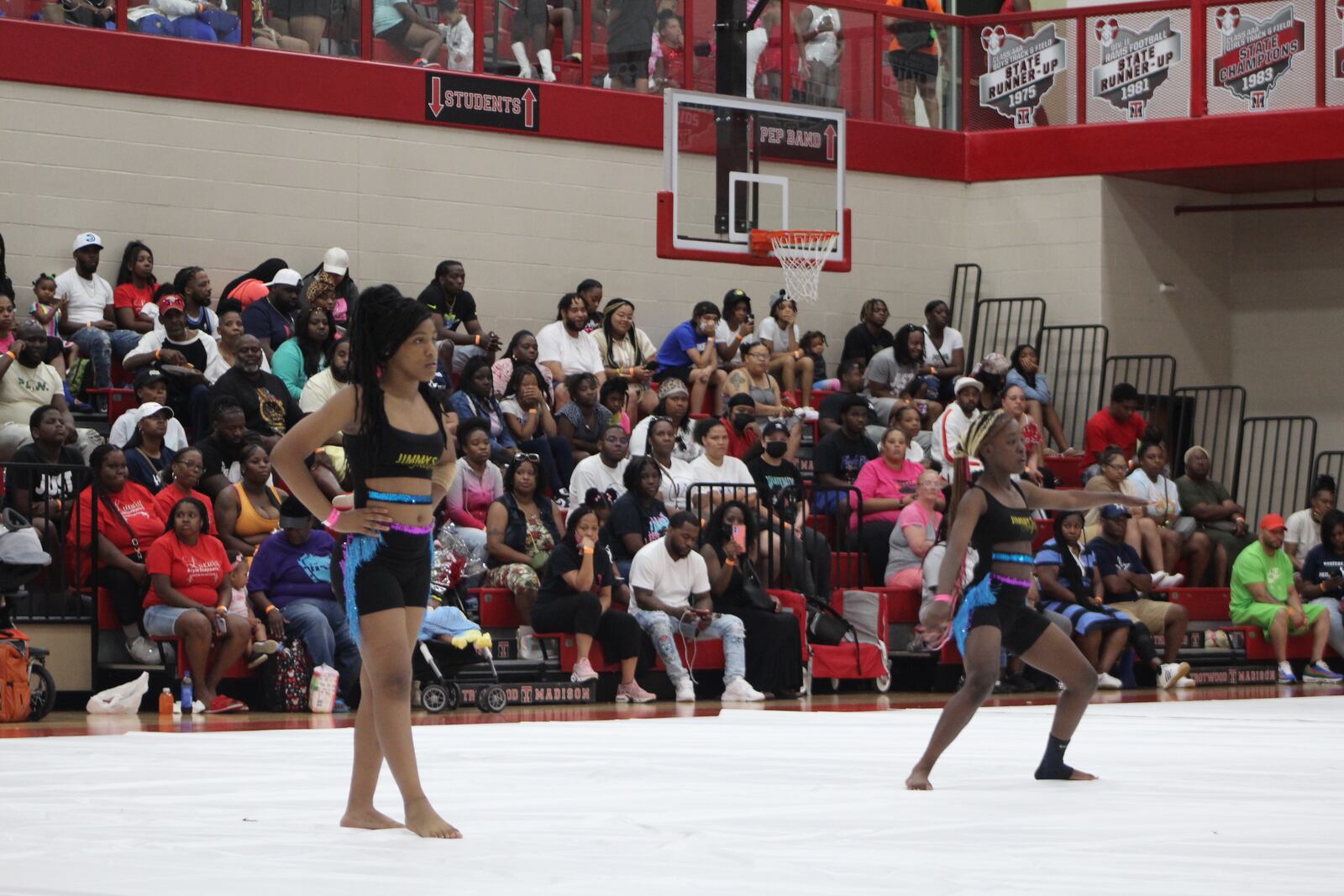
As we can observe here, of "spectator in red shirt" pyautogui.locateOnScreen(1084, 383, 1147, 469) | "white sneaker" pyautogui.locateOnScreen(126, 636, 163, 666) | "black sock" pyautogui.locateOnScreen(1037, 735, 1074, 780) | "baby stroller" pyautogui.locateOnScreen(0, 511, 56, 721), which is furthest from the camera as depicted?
"spectator in red shirt" pyautogui.locateOnScreen(1084, 383, 1147, 469)

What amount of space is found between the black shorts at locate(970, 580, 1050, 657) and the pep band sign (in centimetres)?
1391

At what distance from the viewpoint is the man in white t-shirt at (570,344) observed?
1727cm

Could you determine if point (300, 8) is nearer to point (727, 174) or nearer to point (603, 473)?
point (727, 174)

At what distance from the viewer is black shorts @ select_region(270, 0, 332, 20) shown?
17.4 m

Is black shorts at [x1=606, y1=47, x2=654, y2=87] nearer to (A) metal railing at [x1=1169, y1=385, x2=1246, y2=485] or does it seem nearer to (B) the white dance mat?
(A) metal railing at [x1=1169, y1=385, x2=1246, y2=485]

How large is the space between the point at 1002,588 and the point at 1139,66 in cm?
1409

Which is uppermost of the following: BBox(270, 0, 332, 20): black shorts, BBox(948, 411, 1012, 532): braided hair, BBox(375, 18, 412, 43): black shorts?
BBox(270, 0, 332, 20): black shorts

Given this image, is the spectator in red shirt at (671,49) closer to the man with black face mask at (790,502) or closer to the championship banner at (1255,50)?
the man with black face mask at (790,502)

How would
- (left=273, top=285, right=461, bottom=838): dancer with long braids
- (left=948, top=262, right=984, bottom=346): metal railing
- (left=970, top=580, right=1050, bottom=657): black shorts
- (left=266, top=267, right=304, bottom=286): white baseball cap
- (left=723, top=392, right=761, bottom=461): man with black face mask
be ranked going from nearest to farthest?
(left=273, top=285, right=461, bottom=838): dancer with long braids → (left=970, top=580, right=1050, bottom=657): black shorts → (left=266, top=267, right=304, bottom=286): white baseball cap → (left=723, top=392, right=761, bottom=461): man with black face mask → (left=948, top=262, right=984, bottom=346): metal railing

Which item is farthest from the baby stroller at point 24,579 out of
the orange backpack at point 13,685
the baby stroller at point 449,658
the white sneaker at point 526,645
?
the white sneaker at point 526,645

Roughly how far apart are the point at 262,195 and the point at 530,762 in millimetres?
10654

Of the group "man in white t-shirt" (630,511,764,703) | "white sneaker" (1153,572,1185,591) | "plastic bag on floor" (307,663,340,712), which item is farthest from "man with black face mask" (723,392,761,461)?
"plastic bag on floor" (307,663,340,712)

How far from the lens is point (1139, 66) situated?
20156 millimetres

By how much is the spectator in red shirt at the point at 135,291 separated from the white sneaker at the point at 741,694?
19.5 feet
